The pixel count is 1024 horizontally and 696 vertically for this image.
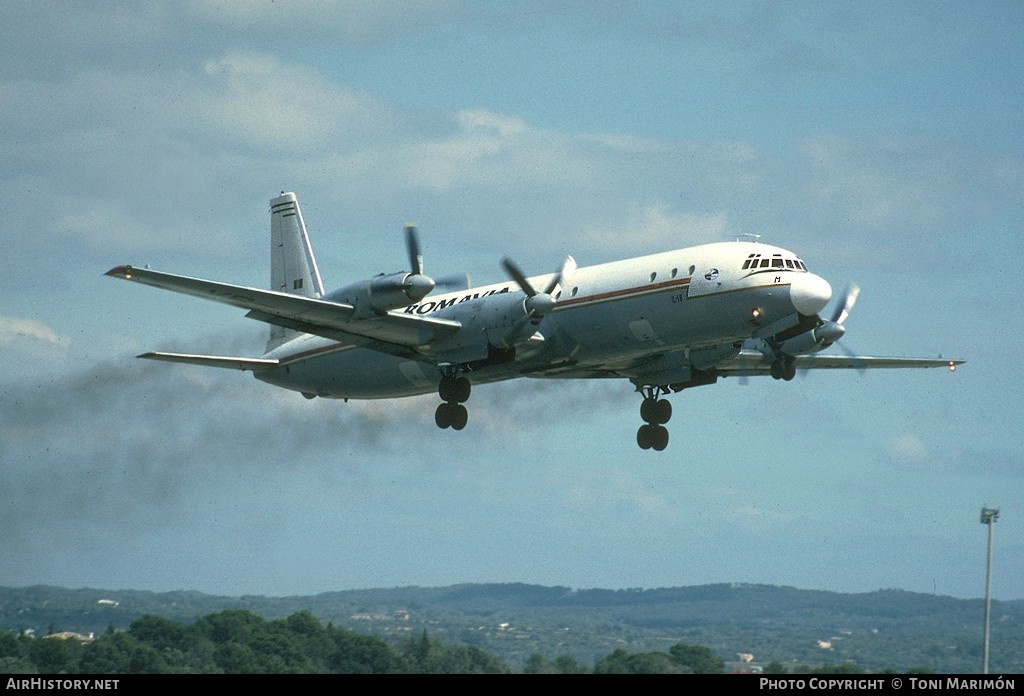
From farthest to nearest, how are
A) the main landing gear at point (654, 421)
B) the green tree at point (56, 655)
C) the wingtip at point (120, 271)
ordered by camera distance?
1. the green tree at point (56, 655)
2. the main landing gear at point (654, 421)
3. the wingtip at point (120, 271)

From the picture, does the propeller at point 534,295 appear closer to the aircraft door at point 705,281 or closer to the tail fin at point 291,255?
the aircraft door at point 705,281

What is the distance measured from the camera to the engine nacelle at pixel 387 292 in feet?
117

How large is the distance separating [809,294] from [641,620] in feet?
144

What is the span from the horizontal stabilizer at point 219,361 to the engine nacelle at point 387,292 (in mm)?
6959

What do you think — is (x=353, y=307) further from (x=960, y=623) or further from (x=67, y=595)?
(x=960, y=623)

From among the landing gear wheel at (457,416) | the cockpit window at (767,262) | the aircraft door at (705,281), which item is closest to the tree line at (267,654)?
the landing gear wheel at (457,416)

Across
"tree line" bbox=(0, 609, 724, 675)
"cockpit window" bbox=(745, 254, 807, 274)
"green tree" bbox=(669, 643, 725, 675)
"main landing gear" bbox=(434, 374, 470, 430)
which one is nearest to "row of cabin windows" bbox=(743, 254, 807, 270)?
"cockpit window" bbox=(745, 254, 807, 274)

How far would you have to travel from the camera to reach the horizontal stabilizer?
39594 mm

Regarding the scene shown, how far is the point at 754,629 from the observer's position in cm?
7531

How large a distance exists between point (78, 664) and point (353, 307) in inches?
868

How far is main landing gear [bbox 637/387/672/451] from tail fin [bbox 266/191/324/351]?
530 inches

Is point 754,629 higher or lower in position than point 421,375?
lower

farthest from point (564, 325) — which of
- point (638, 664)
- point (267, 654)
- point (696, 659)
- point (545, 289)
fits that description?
point (267, 654)
